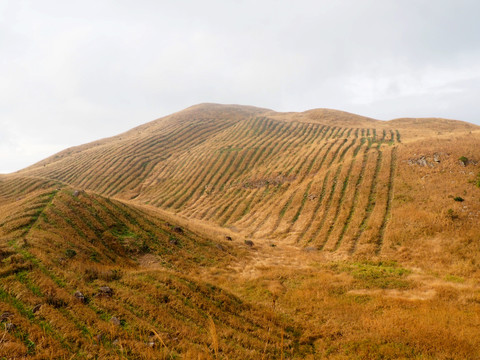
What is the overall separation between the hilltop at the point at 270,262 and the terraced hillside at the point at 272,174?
11.9 inches

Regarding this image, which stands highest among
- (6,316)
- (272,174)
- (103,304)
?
(272,174)

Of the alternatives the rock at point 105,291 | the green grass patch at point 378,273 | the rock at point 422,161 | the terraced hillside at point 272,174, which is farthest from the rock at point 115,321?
the rock at point 422,161

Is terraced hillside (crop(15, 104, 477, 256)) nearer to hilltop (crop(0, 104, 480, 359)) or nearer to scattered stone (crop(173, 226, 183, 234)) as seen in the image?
hilltop (crop(0, 104, 480, 359))

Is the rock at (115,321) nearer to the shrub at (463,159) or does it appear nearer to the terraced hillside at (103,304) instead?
the terraced hillside at (103,304)

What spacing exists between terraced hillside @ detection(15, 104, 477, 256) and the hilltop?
0.30 meters

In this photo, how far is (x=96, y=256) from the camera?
14.9m

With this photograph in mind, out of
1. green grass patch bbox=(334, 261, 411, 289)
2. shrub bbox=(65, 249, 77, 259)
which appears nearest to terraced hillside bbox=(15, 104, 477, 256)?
green grass patch bbox=(334, 261, 411, 289)

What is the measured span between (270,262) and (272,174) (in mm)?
25425

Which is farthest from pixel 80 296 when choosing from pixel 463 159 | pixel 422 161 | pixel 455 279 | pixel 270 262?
pixel 463 159

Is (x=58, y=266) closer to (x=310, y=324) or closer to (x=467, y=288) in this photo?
(x=310, y=324)

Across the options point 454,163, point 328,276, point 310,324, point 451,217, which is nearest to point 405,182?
point 454,163

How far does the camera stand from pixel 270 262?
797 inches

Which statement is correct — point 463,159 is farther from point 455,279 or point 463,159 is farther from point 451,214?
point 455,279

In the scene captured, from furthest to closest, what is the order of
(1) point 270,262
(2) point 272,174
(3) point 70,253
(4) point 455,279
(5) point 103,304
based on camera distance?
(2) point 272,174, (1) point 270,262, (4) point 455,279, (3) point 70,253, (5) point 103,304
